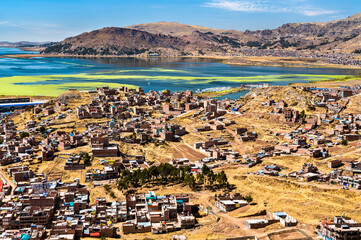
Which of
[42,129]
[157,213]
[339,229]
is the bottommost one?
[157,213]

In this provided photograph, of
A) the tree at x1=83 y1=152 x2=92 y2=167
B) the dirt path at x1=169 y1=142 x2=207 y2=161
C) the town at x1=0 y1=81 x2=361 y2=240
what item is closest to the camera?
the town at x1=0 y1=81 x2=361 y2=240

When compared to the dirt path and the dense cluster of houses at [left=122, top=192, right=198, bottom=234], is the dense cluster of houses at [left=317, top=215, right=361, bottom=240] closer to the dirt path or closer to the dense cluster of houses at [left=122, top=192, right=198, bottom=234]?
the dense cluster of houses at [left=122, top=192, right=198, bottom=234]

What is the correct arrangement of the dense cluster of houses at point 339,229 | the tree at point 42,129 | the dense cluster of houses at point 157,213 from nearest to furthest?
1. the dense cluster of houses at point 339,229
2. the dense cluster of houses at point 157,213
3. the tree at point 42,129

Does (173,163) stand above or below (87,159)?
below

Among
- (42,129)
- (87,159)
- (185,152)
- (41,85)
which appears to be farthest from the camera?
(41,85)

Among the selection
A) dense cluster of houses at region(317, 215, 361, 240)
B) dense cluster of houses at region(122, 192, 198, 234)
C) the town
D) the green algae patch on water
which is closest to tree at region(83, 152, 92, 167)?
the town

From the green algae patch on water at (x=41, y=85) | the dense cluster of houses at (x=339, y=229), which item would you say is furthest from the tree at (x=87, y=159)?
the green algae patch on water at (x=41, y=85)

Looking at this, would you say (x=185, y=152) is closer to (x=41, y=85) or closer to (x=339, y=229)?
(x=339, y=229)

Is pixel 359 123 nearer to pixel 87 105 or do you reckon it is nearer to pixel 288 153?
pixel 288 153

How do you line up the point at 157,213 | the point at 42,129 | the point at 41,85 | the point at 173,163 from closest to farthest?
the point at 157,213, the point at 173,163, the point at 42,129, the point at 41,85

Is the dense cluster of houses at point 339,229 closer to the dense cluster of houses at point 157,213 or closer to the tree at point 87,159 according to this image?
the dense cluster of houses at point 157,213

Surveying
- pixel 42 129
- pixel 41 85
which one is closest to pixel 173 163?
pixel 42 129
